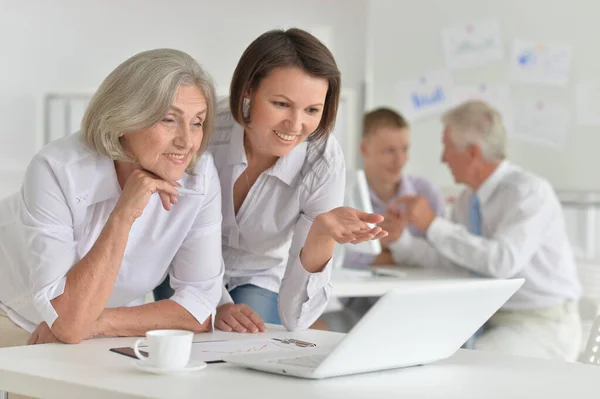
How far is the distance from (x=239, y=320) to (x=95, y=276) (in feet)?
1.10

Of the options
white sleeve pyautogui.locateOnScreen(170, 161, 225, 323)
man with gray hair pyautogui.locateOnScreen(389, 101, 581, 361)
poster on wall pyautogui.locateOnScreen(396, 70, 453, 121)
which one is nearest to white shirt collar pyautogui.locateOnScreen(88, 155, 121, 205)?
white sleeve pyautogui.locateOnScreen(170, 161, 225, 323)

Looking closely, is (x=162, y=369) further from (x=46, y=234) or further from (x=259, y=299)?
(x=259, y=299)

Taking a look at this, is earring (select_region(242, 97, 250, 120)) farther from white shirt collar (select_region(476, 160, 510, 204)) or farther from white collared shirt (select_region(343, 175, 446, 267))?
white shirt collar (select_region(476, 160, 510, 204))

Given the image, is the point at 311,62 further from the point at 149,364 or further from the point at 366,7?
the point at 366,7

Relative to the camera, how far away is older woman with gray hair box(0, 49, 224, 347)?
165 centimetres

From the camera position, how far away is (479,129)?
3.90m

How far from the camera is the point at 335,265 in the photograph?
3352mm

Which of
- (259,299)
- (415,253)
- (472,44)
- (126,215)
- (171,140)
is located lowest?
(415,253)

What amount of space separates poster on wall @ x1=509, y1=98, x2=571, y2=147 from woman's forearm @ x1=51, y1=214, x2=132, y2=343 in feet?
11.8

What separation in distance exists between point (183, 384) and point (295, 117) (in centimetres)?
78

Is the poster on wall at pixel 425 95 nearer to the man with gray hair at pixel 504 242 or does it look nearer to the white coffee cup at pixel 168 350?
the man with gray hair at pixel 504 242

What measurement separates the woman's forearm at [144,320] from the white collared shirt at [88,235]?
21 millimetres

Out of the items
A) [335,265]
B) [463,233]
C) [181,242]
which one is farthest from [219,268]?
[463,233]

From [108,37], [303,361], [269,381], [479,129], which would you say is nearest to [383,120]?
[479,129]
